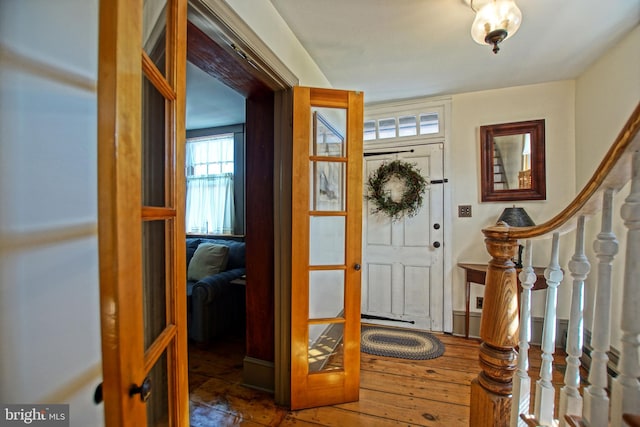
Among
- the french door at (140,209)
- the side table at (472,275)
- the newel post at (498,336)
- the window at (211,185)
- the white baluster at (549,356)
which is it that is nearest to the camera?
the french door at (140,209)

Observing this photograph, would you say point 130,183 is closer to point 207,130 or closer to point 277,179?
point 277,179

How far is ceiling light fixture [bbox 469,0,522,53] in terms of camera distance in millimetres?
1490

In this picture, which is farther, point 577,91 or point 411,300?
point 411,300

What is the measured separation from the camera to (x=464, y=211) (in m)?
2.88

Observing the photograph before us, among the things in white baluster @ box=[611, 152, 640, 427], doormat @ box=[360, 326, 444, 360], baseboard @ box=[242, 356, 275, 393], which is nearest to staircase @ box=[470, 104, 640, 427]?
white baluster @ box=[611, 152, 640, 427]

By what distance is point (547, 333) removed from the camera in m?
0.94

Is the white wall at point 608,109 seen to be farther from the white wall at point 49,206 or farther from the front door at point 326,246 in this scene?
the white wall at point 49,206

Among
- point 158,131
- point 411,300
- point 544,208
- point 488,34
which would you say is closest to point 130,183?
point 158,131

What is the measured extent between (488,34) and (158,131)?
6.14 feet

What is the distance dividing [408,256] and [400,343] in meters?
0.94

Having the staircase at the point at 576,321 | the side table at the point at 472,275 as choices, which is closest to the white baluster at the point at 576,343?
the staircase at the point at 576,321

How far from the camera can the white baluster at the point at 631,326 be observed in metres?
0.63

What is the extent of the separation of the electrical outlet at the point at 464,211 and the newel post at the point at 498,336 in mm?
1958

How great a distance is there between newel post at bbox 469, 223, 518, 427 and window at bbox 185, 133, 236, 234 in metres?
3.30
